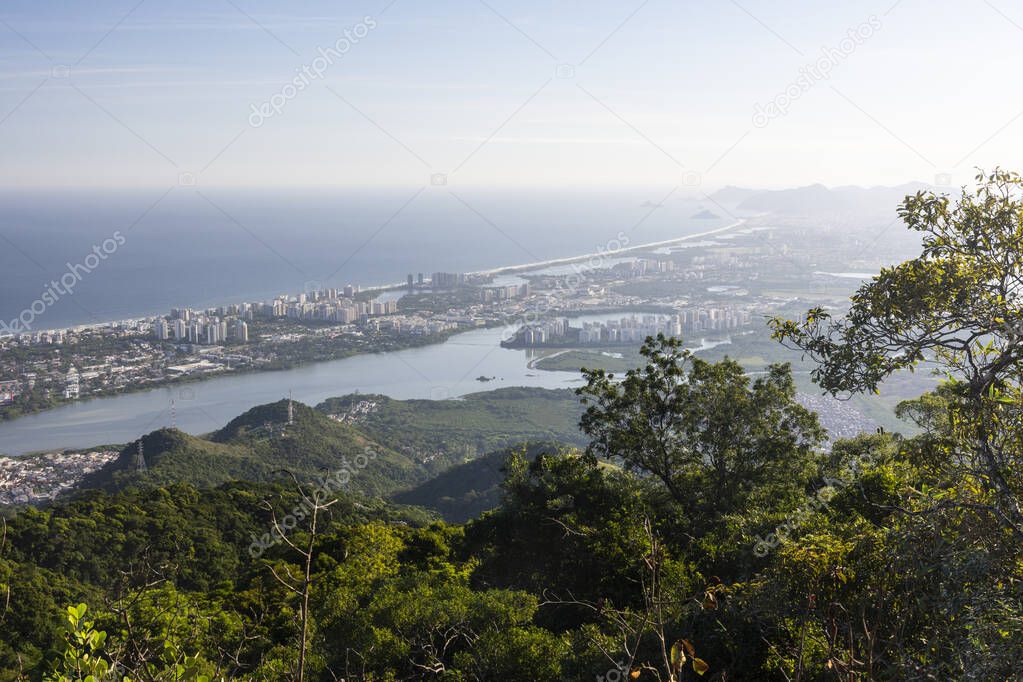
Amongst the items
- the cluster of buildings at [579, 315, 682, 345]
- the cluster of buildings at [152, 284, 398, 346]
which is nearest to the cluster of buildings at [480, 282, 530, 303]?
the cluster of buildings at [152, 284, 398, 346]

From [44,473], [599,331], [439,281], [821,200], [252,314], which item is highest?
[821,200]

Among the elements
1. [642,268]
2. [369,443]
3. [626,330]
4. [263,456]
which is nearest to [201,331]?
[369,443]

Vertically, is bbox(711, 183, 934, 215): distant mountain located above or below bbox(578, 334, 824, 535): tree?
above

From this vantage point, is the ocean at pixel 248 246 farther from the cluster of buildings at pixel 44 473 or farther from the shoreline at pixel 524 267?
the cluster of buildings at pixel 44 473

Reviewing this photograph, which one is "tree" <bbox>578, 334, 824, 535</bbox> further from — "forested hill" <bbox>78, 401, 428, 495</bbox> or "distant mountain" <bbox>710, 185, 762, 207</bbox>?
"distant mountain" <bbox>710, 185, 762, 207</bbox>

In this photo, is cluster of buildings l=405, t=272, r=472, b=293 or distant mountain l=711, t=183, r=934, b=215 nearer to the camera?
cluster of buildings l=405, t=272, r=472, b=293

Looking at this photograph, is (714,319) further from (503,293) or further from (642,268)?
(642,268)
